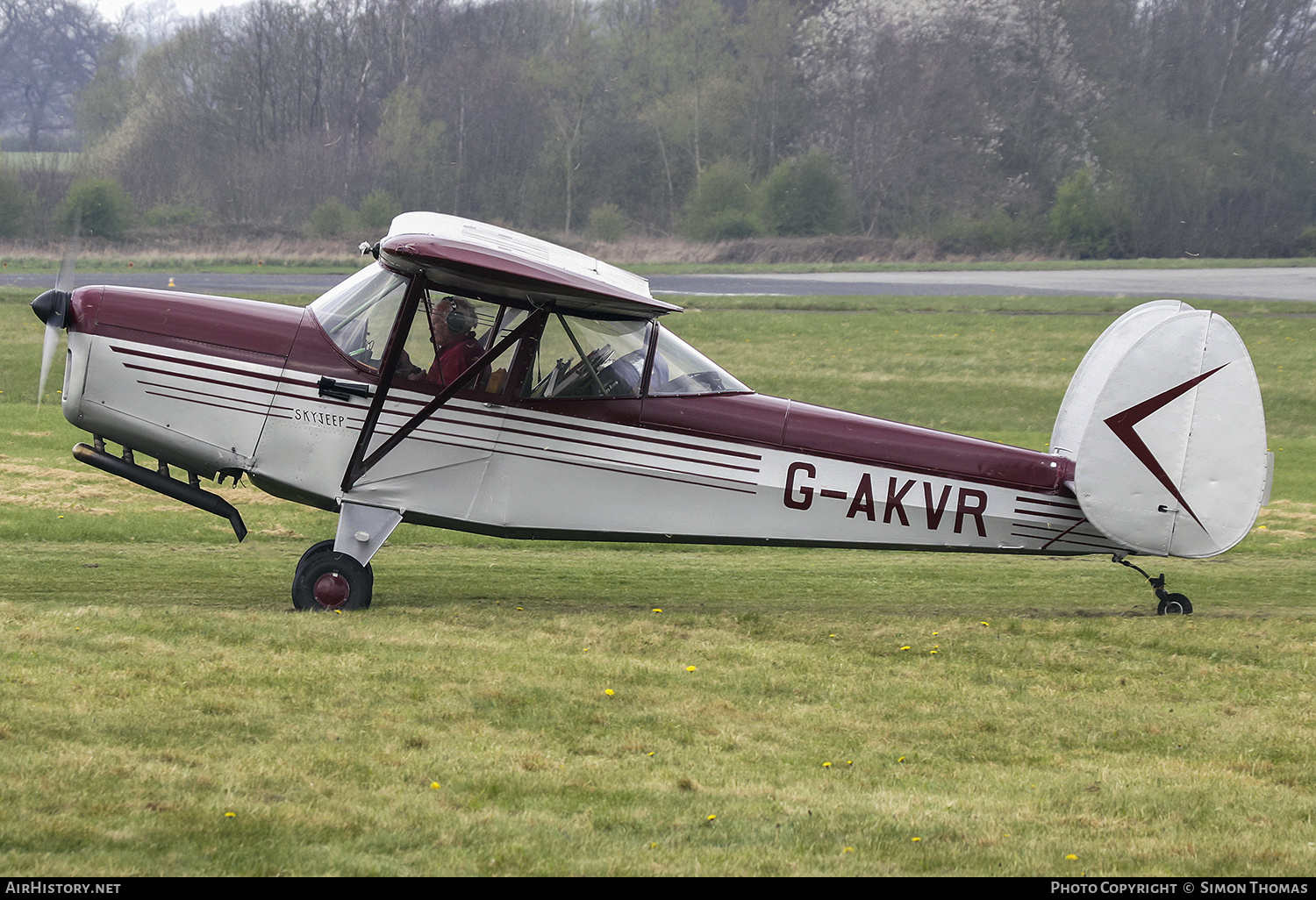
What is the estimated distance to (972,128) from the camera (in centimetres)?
5681

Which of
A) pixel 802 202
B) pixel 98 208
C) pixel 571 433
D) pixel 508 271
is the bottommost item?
pixel 571 433

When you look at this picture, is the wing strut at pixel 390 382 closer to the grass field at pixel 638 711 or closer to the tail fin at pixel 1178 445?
the grass field at pixel 638 711

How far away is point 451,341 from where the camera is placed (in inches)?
338

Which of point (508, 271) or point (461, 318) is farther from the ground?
point (508, 271)

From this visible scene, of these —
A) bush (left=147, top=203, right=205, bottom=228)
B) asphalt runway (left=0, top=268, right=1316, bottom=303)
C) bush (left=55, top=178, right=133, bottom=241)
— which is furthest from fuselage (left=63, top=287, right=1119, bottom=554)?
bush (left=147, top=203, right=205, bottom=228)

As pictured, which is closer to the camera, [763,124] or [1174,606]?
[1174,606]

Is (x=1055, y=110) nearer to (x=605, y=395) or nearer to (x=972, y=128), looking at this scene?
(x=972, y=128)

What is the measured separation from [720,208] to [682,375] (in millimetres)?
45923

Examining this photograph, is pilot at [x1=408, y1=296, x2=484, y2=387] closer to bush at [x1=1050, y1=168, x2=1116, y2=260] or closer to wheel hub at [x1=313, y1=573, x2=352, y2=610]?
wheel hub at [x1=313, y1=573, x2=352, y2=610]

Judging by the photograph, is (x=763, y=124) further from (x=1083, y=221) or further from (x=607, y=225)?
(x=1083, y=221)

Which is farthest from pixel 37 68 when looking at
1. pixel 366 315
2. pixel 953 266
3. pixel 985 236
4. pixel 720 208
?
pixel 366 315

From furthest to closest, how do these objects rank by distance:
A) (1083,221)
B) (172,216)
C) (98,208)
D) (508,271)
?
1. (1083,221)
2. (172,216)
3. (98,208)
4. (508,271)

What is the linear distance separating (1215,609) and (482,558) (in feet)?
21.3

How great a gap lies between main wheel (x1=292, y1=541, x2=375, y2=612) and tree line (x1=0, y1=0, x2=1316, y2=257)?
41949 mm
